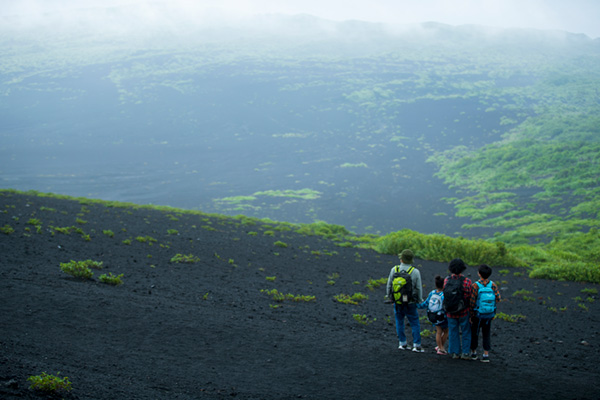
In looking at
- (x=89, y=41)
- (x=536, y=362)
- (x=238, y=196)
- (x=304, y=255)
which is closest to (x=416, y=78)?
(x=238, y=196)

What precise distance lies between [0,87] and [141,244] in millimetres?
130452

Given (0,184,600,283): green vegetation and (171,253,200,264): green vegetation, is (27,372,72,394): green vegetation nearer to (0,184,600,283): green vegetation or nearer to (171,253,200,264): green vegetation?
(171,253,200,264): green vegetation

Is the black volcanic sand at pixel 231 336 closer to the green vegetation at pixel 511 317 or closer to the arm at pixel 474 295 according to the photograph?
the green vegetation at pixel 511 317

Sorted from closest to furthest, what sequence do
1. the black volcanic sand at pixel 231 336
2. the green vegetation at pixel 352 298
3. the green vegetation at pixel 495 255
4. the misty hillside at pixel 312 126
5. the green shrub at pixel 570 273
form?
the black volcanic sand at pixel 231 336, the green vegetation at pixel 352 298, the green shrub at pixel 570 273, the green vegetation at pixel 495 255, the misty hillside at pixel 312 126

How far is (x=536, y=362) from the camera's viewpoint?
339 inches

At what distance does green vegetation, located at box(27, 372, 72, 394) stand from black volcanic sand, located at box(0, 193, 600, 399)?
0.16 meters

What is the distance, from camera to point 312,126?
109 m

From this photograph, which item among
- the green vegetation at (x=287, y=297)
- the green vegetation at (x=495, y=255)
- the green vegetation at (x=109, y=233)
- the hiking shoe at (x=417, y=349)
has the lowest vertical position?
the hiking shoe at (x=417, y=349)

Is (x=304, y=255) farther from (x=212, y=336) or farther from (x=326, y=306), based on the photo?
(x=212, y=336)

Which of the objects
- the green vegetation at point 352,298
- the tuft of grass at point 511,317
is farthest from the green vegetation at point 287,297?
the tuft of grass at point 511,317

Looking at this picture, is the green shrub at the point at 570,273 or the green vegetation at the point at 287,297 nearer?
the green vegetation at the point at 287,297

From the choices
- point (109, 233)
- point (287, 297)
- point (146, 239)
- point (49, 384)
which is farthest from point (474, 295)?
point (109, 233)

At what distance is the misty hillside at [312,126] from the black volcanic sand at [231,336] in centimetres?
2662

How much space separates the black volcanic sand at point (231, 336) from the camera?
6469mm
